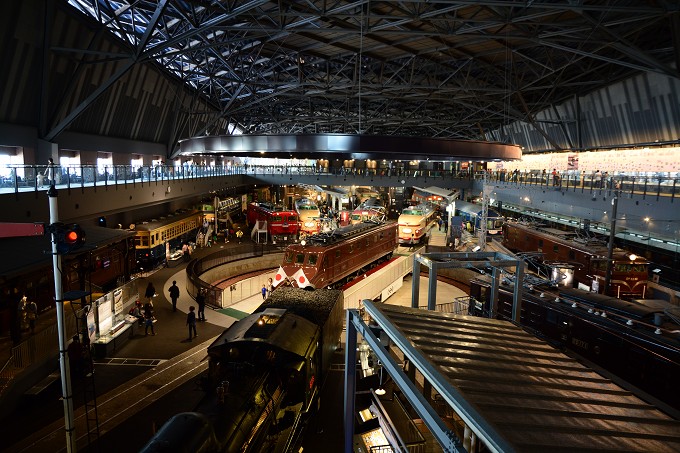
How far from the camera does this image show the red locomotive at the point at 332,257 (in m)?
19.0

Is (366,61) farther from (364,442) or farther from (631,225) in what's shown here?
(364,442)

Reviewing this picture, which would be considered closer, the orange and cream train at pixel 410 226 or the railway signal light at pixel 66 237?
the railway signal light at pixel 66 237

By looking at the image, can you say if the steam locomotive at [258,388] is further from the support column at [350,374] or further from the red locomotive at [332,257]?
the red locomotive at [332,257]

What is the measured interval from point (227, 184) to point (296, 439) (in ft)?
112

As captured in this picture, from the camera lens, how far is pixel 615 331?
11.0 m

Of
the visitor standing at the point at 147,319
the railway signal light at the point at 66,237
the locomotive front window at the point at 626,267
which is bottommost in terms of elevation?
the visitor standing at the point at 147,319

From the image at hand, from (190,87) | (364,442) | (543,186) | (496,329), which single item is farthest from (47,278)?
(190,87)

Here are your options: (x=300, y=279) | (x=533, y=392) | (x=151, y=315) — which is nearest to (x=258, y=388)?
(x=533, y=392)

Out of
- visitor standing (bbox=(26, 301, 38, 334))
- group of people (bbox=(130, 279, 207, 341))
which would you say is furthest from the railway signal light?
group of people (bbox=(130, 279, 207, 341))

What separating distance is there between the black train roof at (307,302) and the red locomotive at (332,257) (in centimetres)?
508

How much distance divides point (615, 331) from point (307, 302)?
809cm

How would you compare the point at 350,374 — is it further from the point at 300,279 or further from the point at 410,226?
the point at 410,226

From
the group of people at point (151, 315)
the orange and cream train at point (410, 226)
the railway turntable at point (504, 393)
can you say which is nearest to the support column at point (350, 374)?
the railway turntable at point (504, 393)

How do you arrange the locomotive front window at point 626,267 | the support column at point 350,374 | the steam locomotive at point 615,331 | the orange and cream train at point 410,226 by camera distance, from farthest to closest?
the orange and cream train at point 410,226 < the locomotive front window at point 626,267 < the steam locomotive at point 615,331 < the support column at point 350,374
